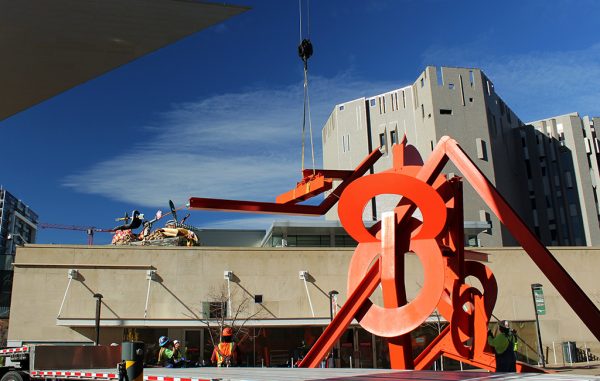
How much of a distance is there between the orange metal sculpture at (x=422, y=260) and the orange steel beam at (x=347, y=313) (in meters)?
0.02

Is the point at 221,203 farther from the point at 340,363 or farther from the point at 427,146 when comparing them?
the point at 427,146

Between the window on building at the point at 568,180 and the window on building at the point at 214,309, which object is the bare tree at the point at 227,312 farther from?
the window on building at the point at 568,180

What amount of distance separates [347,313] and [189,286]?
1951cm

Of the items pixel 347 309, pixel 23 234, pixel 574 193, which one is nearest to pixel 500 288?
pixel 347 309

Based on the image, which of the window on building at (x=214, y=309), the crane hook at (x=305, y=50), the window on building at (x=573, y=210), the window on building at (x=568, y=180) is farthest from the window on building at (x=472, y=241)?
the crane hook at (x=305, y=50)

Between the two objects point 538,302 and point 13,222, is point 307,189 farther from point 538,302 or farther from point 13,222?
point 13,222

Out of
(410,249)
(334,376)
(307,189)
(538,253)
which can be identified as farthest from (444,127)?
(334,376)

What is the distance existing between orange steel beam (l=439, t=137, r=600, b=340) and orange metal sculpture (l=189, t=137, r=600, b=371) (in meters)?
0.02

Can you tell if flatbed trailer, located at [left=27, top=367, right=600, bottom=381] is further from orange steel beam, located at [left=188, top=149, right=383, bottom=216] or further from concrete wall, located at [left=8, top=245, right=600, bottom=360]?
concrete wall, located at [left=8, top=245, right=600, bottom=360]

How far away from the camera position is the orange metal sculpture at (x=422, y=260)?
12539 millimetres

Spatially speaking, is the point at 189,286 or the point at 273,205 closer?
the point at 273,205

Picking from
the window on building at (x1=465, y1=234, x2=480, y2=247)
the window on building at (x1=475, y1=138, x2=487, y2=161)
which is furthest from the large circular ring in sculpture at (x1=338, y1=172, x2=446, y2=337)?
the window on building at (x1=475, y1=138, x2=487, y2=161)

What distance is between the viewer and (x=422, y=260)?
13.1 metres

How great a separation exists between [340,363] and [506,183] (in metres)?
38.4
